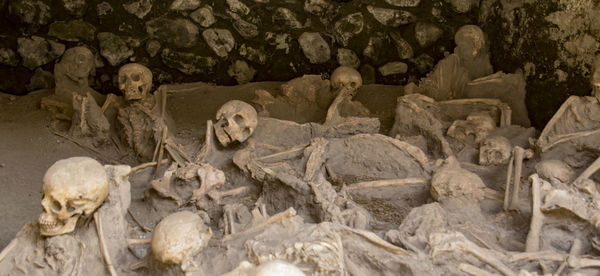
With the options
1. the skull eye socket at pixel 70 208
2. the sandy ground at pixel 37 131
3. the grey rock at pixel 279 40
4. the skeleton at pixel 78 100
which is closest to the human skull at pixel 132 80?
the skeleton at pixel 78 100

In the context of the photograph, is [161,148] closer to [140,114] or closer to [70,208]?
[140,114]

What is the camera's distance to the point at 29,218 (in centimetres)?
335

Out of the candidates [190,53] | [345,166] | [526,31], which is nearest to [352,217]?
[345,166]

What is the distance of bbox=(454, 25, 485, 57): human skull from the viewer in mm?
4637

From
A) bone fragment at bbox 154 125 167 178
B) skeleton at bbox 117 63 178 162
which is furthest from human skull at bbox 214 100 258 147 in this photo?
skeleton at bbox 117 63 178 162

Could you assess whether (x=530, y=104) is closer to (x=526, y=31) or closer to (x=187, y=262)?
(x=526, y=31)

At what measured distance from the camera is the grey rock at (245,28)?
500 cm

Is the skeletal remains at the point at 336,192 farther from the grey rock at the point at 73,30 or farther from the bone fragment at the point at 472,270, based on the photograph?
the grey rock at the point at 73,30

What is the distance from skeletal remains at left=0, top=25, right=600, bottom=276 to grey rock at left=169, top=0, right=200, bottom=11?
0.62 meters

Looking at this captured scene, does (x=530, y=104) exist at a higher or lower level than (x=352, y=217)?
higher

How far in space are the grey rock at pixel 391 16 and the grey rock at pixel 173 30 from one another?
1.46 m

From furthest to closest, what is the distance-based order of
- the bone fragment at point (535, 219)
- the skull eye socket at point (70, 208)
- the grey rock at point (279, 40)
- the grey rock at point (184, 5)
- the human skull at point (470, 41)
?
the grey rock at point (279, 40) < the grey rock at point (184, 5) < the human skull at point (470, 41) < the bone fragment at point (535, 219) < the skull eye socket at point (70, 208)

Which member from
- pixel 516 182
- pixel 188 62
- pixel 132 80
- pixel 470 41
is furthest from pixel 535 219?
pixel 188 62

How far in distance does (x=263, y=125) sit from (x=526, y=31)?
76.5 inches
